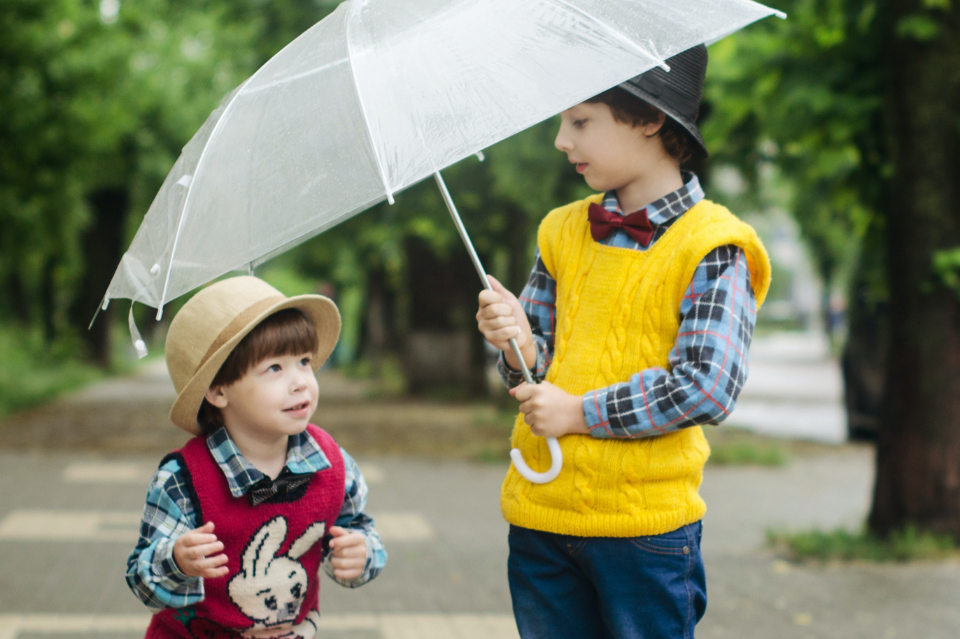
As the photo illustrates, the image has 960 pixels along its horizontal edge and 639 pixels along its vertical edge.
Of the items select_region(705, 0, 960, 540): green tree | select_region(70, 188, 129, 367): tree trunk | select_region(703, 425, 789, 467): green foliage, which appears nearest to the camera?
select_region(705, 0, 960, 540): green tree

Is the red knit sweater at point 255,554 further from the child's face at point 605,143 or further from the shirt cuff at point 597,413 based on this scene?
the child's face at point 605,143

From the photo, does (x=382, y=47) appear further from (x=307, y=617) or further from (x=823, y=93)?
(x=823, y=93)

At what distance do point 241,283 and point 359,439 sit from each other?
10.2 m

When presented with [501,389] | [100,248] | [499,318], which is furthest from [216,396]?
[100,248]

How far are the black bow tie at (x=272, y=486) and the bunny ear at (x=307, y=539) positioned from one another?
0.10m

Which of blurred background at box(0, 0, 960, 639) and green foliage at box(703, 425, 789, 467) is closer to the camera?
blurred background at box(0, 0, 960, 639)

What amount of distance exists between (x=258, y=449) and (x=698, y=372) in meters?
0.99

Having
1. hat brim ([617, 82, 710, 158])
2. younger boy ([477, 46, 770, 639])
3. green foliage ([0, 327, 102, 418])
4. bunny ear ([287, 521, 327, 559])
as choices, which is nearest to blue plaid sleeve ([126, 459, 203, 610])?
bunny ear ([287, 521, 327, 559])

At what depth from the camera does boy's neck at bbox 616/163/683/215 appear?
2.37 metres

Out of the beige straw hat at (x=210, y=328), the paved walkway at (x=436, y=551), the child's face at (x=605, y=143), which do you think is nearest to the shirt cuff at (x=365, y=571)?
the beige straw hat at (x=210, y=328)

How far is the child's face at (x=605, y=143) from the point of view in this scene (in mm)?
2307

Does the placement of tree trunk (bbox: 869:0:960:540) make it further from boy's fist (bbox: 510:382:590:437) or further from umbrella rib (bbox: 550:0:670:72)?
boy's fist (bbox: 510:382:590:437)

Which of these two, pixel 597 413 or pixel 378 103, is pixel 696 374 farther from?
pixel 378 103

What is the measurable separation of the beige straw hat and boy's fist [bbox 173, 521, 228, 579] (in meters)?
0.31
